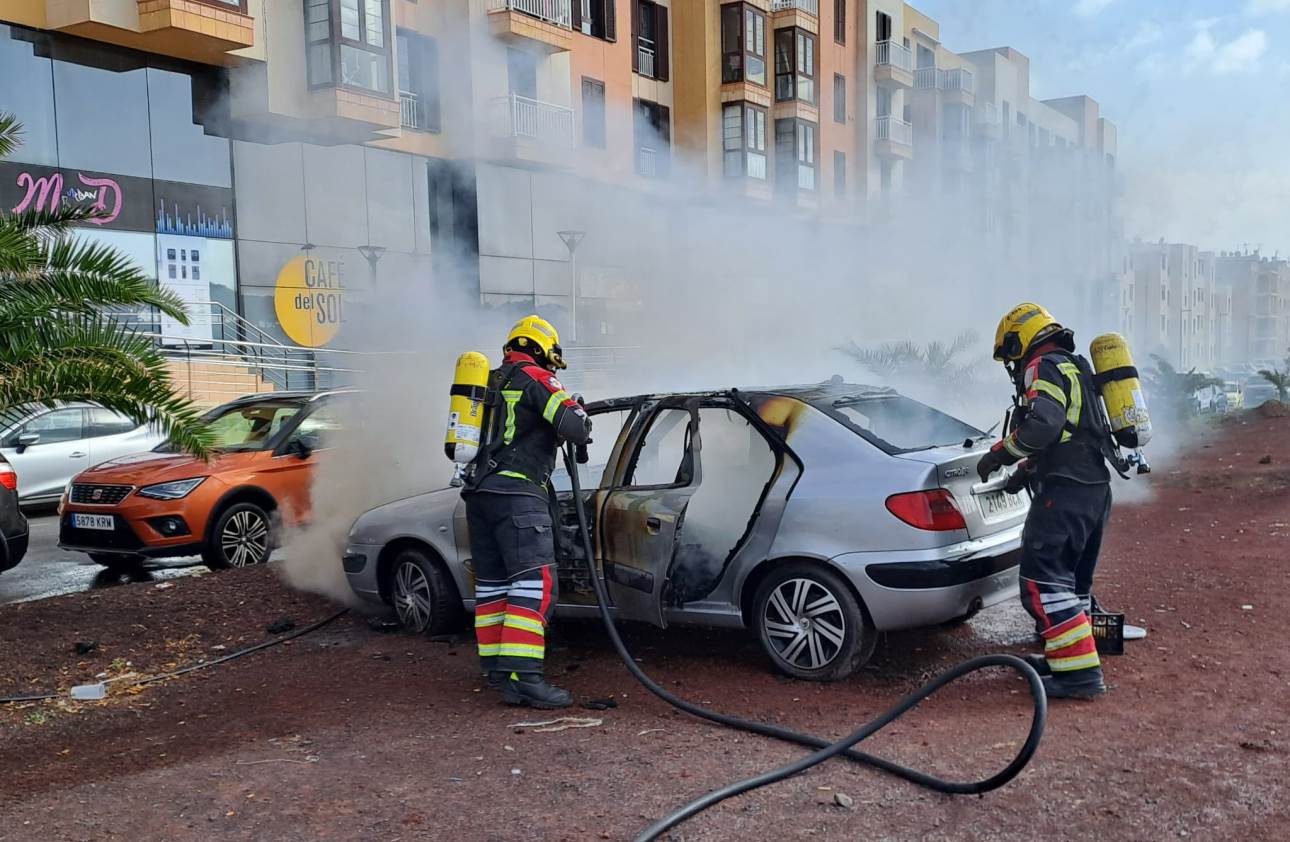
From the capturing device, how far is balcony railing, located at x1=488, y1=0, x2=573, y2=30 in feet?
62.8

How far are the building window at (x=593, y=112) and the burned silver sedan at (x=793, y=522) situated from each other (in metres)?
16.3

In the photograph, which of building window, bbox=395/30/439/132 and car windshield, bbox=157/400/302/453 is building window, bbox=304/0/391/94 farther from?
car windshield, bbox=157/400/302/453

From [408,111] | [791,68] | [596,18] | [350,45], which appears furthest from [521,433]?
[791,68]

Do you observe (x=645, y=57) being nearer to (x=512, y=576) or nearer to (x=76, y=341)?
(x=76, y=341)

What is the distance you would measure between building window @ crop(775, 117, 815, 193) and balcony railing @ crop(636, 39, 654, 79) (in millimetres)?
4615

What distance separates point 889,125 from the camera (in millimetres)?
36406

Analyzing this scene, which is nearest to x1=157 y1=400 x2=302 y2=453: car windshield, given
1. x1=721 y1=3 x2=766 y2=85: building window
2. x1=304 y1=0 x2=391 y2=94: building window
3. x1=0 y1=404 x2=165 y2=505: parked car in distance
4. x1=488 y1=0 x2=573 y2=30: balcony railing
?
x1=0 y1=404 x2=165 y2=505: parked car in distance

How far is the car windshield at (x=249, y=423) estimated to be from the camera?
30.9 ft

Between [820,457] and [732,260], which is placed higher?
[732,260]

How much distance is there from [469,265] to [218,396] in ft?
19.2

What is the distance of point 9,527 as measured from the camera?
8023mm

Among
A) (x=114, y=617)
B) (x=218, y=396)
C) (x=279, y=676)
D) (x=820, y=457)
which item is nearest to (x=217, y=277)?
(x=218, y=396)

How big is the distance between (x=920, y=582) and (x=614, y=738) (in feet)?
4.70

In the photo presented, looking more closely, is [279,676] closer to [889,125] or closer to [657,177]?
[657,177]
